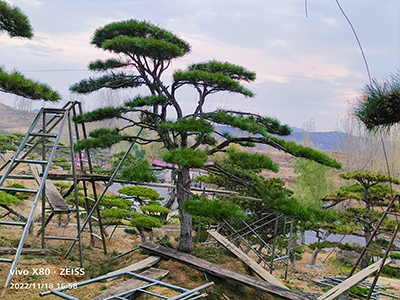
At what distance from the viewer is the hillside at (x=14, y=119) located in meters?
47.7

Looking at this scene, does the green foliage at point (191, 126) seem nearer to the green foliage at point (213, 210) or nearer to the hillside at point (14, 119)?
the green foliage at point (213, 210)

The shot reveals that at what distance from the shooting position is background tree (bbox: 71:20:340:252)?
510 centimetres

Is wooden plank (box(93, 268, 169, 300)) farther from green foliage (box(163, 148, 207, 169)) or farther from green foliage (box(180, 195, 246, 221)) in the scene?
green foliage (box(163, 148, 207, 169))

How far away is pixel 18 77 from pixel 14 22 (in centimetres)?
178

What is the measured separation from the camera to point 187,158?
461 cm

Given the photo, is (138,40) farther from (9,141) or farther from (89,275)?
(9,141)

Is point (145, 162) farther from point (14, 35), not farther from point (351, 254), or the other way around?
point (351, 254)

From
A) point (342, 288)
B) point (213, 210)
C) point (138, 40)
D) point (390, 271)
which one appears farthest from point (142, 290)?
point (390, 271)

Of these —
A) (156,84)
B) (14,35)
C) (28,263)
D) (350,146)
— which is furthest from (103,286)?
(350,146)

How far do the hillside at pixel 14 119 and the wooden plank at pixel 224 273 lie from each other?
45.6 m

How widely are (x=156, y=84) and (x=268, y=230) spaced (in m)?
5.11

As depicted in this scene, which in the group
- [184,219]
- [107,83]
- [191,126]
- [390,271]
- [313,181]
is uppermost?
[107,83]

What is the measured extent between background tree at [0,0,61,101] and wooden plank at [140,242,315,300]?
8.79 ft

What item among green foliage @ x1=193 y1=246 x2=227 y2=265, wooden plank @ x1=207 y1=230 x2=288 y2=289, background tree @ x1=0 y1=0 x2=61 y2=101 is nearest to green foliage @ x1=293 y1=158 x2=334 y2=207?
green foliage @ x1=193 y1=246 x2=227 y2=265
